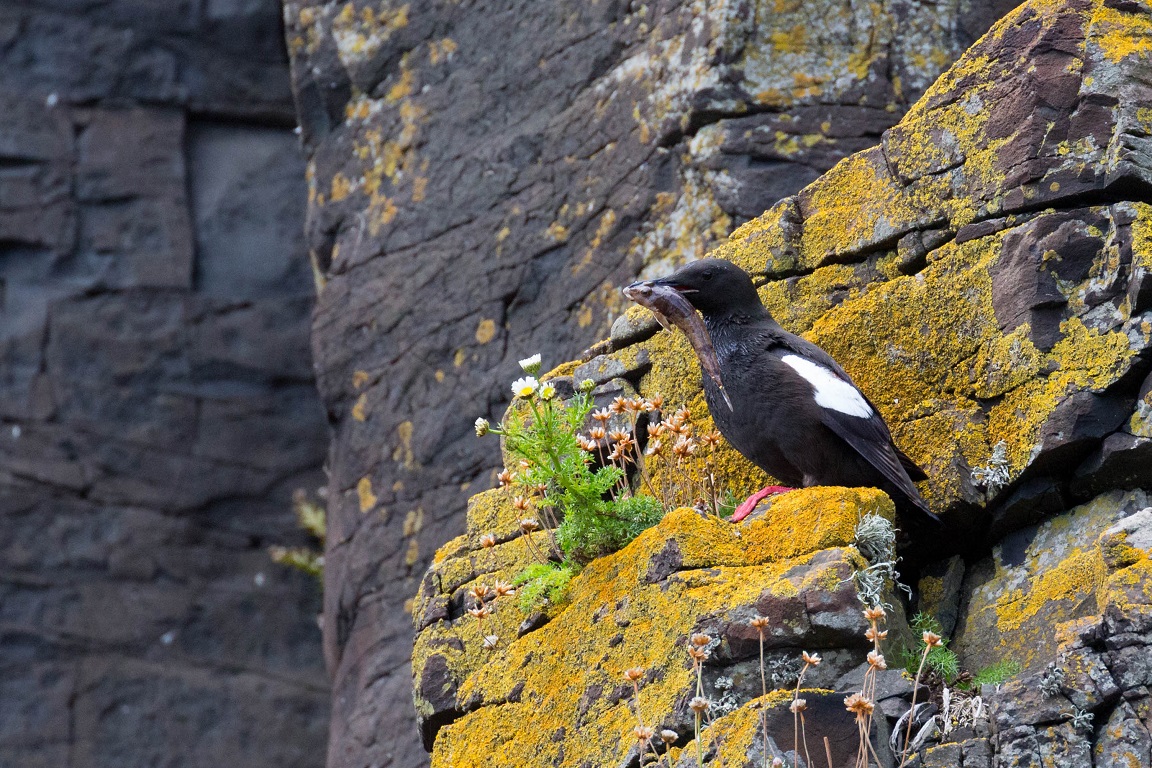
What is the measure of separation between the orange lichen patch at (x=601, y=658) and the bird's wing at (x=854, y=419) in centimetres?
48

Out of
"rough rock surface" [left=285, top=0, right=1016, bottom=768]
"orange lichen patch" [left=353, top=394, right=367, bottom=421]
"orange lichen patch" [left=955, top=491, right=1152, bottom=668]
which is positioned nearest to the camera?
"orange lichen patch" [left=955, top=491, right=1152, bottom=668]

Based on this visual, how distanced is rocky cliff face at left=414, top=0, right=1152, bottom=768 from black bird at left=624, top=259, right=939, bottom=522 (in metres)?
0.28

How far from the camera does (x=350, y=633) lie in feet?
26.7

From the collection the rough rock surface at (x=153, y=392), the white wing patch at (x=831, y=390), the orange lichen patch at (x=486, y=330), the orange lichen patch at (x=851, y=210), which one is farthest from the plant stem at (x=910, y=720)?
the rough rock surface at (x=153, y=392)

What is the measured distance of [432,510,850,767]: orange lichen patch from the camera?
12.3 feet

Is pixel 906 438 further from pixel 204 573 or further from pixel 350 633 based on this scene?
pixel 204 573

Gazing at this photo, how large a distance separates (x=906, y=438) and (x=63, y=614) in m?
7.88

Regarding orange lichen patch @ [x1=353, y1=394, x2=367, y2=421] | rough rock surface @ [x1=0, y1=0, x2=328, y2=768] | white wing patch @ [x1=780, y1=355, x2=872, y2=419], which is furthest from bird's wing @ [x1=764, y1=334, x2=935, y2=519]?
rough rock surface @ [x1=0, y1=0, x2=328, y2=768]

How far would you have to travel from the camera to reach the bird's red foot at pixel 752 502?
4.21 m

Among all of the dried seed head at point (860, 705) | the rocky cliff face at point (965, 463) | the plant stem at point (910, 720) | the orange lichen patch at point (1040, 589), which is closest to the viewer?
the dried seed head at point (860, 705)

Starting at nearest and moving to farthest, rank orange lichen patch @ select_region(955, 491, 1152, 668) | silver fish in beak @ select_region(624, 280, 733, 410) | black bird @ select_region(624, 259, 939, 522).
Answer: orange lichen patch @ select_region(955, 491, 1152, 668) → black bird @ select_region(624, 259, 939, 522) → silver fish in beak @ select_region(624, 280, 733, 410)

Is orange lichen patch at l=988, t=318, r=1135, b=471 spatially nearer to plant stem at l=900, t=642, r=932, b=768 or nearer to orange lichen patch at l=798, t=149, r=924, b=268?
orange lichen patch at l=798, t=149, r=924, b=268

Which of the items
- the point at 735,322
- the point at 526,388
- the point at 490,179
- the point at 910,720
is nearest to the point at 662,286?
the point at 735,322

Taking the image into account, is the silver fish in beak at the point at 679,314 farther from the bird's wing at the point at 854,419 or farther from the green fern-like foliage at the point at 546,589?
the green fern-like foliage at the point at 546,589
